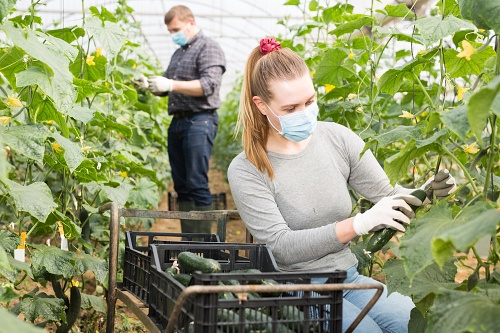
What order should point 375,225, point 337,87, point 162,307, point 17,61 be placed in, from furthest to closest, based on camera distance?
point 337,87 → point 17,61 → point 375,225 → point 162,307

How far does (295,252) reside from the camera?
7.87 ft

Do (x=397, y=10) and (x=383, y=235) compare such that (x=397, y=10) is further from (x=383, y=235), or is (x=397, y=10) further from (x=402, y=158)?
(x=402, y=158)

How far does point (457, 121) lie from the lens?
152 cm

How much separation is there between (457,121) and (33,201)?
55.5 inches

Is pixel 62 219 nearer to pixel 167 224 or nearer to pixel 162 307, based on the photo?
pixel 162 307

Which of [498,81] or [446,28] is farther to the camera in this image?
[446,28]

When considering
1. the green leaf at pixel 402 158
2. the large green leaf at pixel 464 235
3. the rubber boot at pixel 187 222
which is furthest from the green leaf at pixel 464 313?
the rubber boot at pixel 187 222

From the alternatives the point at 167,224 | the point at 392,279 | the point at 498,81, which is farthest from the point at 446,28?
the point at 167,224

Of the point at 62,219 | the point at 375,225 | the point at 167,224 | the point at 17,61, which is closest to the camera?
the point at 375,225

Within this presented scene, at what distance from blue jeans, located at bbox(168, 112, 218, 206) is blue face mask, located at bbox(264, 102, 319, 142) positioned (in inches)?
102

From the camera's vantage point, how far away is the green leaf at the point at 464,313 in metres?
1.38

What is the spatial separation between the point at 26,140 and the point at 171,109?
3.09 meters

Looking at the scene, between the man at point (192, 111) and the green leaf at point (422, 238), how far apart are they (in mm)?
3387

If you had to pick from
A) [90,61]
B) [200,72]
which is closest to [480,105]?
[90,61]
